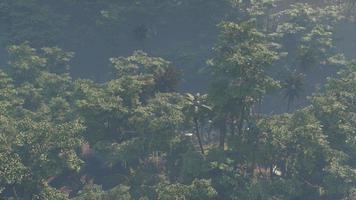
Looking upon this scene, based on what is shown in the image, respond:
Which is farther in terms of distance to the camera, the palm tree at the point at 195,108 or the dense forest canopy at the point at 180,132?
the palm tree at the point at 195,108

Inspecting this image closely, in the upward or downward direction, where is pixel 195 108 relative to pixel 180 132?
upward

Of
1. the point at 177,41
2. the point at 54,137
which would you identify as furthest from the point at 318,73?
the point at 54,137

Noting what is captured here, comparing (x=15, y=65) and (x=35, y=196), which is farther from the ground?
(x=15, y=65)

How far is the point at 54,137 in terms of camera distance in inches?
1561

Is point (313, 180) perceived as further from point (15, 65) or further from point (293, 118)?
point (15, 65)

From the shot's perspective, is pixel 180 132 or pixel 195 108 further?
pixel 180 132

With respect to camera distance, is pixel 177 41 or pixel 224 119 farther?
pixel 177 41

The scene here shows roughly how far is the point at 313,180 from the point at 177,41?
1425 inches

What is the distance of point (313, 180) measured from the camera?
41469 millimetres

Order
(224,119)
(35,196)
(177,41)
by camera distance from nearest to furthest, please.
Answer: (35,196), (224,119), (177,41)

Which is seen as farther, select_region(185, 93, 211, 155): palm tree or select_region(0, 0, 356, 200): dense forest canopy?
select_region(185, 93, 211, 155): palm tree

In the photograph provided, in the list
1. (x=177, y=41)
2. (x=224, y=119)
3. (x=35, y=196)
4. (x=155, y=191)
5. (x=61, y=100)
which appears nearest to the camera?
(x=35, y=196)

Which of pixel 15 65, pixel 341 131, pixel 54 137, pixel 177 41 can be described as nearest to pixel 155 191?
pixel 54 137

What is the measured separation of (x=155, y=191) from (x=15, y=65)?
2487cm
